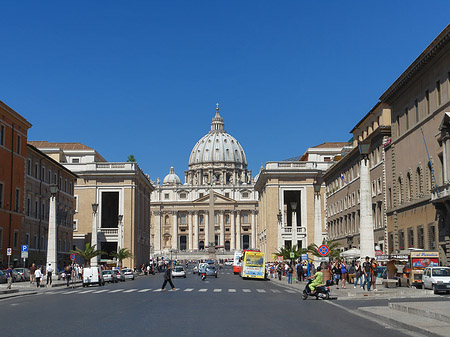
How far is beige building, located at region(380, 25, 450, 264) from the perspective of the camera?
40.6 meters

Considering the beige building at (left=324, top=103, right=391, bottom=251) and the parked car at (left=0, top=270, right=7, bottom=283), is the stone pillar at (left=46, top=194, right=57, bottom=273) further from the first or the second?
the beige building at (left=324, top=103, right=391, bottom=251)

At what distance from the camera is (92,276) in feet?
163

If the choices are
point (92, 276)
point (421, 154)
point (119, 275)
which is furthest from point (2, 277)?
point (421, 154)

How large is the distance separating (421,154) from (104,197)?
76331 mm

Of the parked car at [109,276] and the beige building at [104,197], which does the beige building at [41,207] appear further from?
the beige building at [104,197]

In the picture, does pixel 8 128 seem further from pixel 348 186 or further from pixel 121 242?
pixel 121 242

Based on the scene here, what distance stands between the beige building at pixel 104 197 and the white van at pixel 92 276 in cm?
5241

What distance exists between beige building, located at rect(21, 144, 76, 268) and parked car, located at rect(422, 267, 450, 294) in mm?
40444

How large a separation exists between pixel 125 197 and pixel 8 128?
49214mm

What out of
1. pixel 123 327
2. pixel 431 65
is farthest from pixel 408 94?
pixel 123 327

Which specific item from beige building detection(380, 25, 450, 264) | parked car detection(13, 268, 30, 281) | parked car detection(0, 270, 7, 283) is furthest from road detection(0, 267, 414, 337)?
parked car detection(13, 268, 30, 281)

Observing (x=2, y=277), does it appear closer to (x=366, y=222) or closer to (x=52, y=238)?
(x=52, y=238)

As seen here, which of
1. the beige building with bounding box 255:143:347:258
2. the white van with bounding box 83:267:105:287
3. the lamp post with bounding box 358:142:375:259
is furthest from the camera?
the beige building with bounding box 255:143:347:258

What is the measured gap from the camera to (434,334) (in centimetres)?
1505
